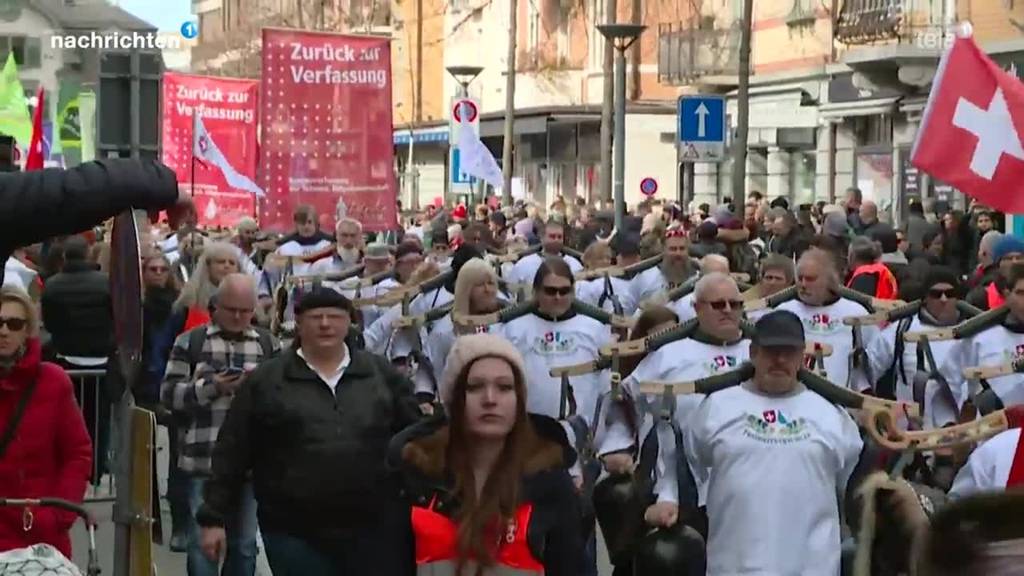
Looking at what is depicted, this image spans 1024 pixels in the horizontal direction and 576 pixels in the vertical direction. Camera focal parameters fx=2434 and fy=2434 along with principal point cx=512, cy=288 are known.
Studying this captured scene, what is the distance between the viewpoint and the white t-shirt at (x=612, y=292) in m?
17.0

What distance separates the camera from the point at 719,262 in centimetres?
1414

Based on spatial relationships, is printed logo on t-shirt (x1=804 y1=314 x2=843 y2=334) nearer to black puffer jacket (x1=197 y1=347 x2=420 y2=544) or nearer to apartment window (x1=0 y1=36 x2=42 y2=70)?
black puffer jacket (x1=197 y1=347 x2=420 y2=544)

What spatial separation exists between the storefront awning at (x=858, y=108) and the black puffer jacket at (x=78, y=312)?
2387cm

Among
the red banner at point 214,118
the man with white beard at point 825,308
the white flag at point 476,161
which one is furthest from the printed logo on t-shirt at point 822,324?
the white flag at point 476,161

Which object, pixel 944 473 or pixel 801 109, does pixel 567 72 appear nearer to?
pixel 801 109

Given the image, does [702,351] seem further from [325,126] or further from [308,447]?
[325,126]

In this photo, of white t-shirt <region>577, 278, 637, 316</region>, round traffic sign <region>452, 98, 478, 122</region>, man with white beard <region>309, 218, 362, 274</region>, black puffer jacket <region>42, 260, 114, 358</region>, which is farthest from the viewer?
round traffic sign <region>452, 98, 478, 122</region>

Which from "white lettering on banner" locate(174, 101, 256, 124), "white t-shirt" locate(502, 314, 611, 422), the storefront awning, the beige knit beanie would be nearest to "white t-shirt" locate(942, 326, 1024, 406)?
"white t-shirt" locate(502, 314, 611, 422)

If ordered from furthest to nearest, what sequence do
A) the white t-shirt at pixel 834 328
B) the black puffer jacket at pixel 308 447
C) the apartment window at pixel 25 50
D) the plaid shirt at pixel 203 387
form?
the apartment window at pixel 25 50
the white t-shirt at pixel 834 328
the plaid shirt at pixel 203 387
the black puffer jacket at pixel 308 447

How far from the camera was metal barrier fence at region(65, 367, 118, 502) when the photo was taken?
497 inches

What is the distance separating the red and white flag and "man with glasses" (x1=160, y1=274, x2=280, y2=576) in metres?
2.94

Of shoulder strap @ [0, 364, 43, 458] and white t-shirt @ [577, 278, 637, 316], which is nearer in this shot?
shoulder strap @ [0, 364, 43, 458]

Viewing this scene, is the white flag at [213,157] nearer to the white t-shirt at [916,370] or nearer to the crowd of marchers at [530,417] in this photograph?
the crowd of marchers at [530,417]

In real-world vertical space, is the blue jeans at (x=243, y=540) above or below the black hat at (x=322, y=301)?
below
